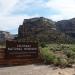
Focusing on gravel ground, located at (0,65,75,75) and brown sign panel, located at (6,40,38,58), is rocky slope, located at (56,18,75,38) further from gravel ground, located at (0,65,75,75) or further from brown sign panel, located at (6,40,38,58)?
gravel ground, located at (0,65,75,75)

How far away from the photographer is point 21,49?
21.5 meters

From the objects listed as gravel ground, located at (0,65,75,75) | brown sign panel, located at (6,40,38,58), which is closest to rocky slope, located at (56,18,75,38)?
brown sign panel, located at (6,40,38,58)

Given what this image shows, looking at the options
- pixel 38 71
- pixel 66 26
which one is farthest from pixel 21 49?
pixel 66 26

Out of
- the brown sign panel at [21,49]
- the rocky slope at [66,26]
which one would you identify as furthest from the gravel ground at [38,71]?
the rocky slope at [66,26]

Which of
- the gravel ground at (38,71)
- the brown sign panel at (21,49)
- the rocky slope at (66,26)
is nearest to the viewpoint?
the gravel ground at (38,71)

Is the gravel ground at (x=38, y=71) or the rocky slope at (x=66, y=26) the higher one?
the rocky slope at (x=66, y=26)

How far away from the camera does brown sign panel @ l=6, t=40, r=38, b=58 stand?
21.3 m

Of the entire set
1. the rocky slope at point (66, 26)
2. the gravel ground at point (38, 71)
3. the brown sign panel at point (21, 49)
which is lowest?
the gravel ground at point (38, 71)

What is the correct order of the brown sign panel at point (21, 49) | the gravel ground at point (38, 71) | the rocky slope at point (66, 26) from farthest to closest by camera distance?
the rocky slope at point (66, 26) < the brown sign panel at point (21, 49) < the gravel ground at point (38, 71)

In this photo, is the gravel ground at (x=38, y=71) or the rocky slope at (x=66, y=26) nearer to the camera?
the gravel ground at (x=38, y=71)

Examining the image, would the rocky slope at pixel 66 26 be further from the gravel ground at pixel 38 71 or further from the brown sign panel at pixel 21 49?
the gravel ground at pixel 38 71

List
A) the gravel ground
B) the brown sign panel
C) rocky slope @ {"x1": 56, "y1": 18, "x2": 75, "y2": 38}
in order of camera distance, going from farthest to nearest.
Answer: rocky slope @ {"x1": 56, "y1": 18, "x2": 75, "y2": 38}
the brown sign panel
the gravel ground

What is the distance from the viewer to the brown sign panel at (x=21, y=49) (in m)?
21.3

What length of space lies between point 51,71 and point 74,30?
107 meters
